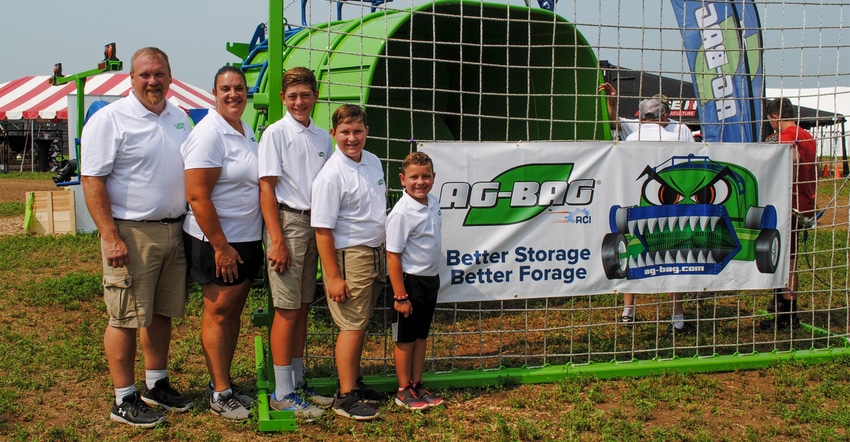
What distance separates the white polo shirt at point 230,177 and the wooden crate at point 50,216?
7871 mm

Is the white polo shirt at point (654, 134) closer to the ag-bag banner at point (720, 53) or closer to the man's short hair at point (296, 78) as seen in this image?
the ag-bag banner at point (720, 53)

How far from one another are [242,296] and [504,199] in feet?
5.45

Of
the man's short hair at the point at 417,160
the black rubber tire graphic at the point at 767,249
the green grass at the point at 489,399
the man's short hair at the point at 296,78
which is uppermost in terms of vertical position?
the man's short hair at the point at 296,78

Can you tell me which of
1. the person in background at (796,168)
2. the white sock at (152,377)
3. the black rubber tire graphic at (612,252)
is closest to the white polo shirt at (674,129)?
the person in background at (796,168)

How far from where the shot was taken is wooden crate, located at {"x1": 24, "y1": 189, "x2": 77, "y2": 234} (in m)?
10.6

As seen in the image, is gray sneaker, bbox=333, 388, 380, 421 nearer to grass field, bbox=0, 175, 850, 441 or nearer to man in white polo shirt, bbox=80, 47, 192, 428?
grass field, bbox=0, 175, 850, 441

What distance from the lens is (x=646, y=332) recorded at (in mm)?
5742

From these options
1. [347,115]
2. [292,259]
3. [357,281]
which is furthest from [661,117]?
[292,259]

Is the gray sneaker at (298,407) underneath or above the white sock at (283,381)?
underneath

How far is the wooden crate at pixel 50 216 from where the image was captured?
10.6 metres

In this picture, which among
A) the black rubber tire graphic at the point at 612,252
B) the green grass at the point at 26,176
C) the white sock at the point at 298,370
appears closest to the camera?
the white sock at the point at 298,370

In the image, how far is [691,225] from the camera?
475 centimetres

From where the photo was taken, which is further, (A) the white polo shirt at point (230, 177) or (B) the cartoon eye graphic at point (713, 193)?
(B) the cartoon eye graphic at point (713, 193)

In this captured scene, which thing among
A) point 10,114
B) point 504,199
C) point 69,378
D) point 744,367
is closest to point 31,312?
point 69,378
